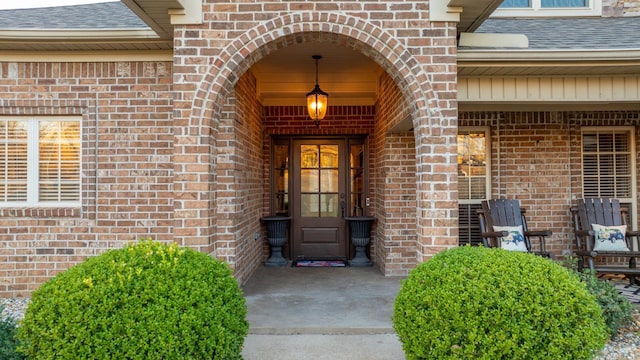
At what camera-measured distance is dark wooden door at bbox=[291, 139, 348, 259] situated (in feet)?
24.2

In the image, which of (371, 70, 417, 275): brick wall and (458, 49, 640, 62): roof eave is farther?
(371, 70, 417, 275): brick wall

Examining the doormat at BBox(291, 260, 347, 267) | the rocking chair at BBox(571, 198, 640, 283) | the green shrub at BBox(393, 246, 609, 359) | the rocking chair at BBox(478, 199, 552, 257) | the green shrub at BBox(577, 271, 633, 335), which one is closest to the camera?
the green shrub at BBox(393, 246, 609, 359)

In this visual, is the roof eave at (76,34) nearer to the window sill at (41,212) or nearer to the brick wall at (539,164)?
the window sill at (41,212)

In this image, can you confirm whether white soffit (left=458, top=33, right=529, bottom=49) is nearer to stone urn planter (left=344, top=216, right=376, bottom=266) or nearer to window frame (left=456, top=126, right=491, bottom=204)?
window frame (left=456, top=126, right=491, bottom=204)

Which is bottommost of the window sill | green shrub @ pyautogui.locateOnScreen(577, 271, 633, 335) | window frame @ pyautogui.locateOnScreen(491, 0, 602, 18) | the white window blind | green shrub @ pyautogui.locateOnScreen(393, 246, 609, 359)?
green shrub @ pyautogui.locateOnScreen(577, 271, 633, 335)

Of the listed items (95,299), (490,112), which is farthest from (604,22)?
(95,299)

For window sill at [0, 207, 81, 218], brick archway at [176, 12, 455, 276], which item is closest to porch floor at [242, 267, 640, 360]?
brick archway at [176, 12, 455, 276]

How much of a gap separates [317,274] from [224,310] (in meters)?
3.49

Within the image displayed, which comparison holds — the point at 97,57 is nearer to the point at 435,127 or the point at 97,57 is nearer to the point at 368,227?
the point at 435,127

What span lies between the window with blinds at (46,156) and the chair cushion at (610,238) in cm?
662

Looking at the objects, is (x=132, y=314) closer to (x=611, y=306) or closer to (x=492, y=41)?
(x=611, y=306)

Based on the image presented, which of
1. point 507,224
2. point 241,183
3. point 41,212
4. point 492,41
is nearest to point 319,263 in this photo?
point 241,183

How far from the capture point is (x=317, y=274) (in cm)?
610

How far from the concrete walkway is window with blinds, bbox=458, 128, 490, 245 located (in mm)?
1390
